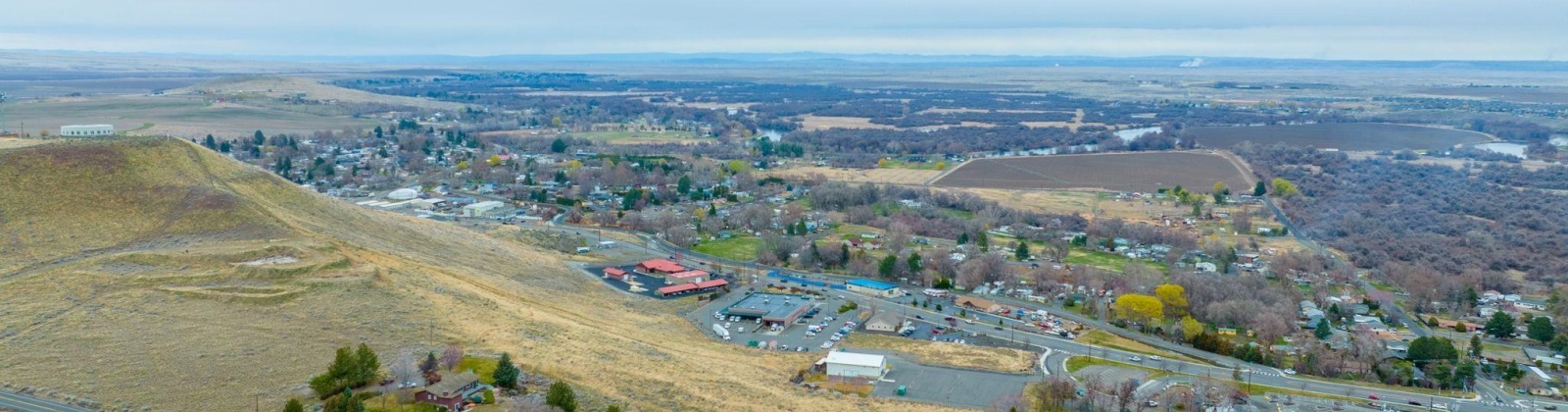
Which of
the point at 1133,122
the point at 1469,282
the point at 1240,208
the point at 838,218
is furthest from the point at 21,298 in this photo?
the point at 1133,122

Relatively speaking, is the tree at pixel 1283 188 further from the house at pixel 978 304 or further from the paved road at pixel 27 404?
the paved road at pixel 27 404

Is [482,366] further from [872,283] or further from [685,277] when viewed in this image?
[872,283]

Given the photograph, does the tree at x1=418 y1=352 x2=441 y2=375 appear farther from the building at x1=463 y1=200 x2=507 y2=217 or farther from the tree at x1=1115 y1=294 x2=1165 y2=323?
the building at x1=463 y1=200 x2=507 y2=217

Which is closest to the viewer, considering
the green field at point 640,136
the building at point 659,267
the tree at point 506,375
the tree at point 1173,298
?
the tree at point 506,375

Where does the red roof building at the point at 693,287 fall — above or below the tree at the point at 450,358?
below

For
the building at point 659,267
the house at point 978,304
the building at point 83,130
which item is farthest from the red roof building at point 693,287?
the building at point 83,130

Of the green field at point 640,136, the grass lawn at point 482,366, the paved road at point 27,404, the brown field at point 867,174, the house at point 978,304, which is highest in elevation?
the paved road at point 27,404

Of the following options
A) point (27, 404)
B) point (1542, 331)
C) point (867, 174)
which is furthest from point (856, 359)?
point (867, 174)

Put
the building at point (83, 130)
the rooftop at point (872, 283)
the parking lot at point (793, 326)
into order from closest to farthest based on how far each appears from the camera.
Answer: the parking lot at point (793, 326)
the rooftop at point (872, 283)
the building at point (83, 130)
